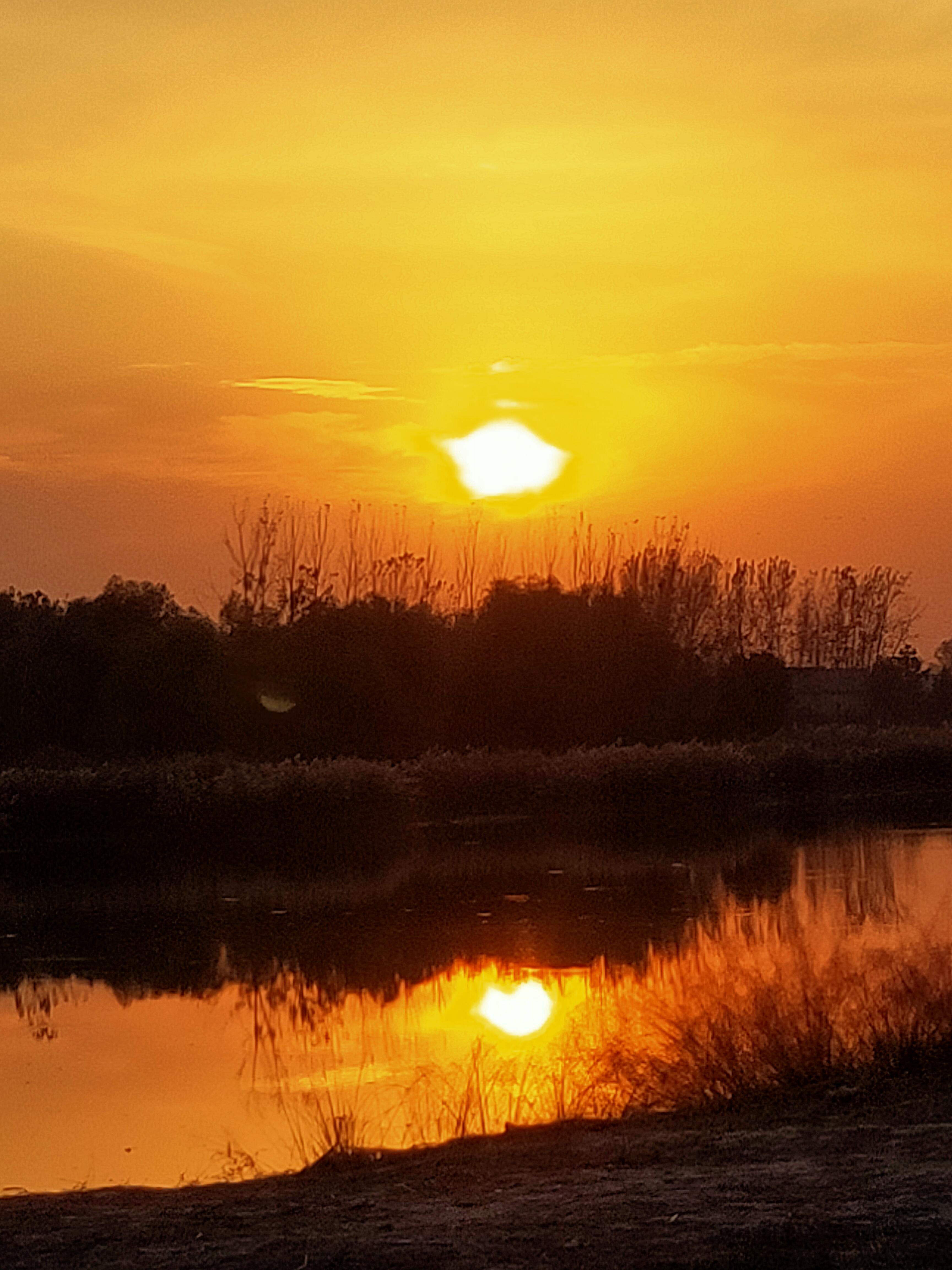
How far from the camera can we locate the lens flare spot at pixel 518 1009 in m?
18.3

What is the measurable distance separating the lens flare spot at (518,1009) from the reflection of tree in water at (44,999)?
4704mm

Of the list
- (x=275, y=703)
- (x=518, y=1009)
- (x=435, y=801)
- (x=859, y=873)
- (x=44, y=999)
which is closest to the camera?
(x=518, y=1009)

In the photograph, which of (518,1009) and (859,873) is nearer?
(518,1009)

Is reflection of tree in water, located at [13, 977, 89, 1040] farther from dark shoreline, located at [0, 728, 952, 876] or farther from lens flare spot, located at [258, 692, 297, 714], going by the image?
lens flare spot, located at [258, 692, 297, 714]

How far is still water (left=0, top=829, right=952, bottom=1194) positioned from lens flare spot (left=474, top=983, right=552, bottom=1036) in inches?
2.4

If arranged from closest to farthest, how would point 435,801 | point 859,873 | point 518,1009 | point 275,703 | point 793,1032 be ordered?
1. point 793,1032
2. point 518,1009
3. point 859,873
4. point 435,801
5. point 275,703

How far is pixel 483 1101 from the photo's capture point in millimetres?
13180

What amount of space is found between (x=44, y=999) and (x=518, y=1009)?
Answer: 20.6 feet

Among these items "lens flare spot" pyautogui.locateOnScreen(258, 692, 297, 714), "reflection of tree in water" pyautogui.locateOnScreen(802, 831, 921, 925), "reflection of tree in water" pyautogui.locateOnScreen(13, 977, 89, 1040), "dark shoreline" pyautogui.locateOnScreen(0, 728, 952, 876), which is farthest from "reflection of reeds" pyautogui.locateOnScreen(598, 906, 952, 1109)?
"lens flare spot" pyautogui.locateOnScreen(258, 692, 297, 714)

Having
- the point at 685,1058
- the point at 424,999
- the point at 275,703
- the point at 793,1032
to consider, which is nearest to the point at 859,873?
the point at 424,999

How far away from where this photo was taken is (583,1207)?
798 centimetres

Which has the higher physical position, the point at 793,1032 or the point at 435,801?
the point at 435,801

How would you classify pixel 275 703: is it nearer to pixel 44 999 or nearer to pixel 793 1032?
pixel 44 999

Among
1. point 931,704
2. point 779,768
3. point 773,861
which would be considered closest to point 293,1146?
point 773,861
